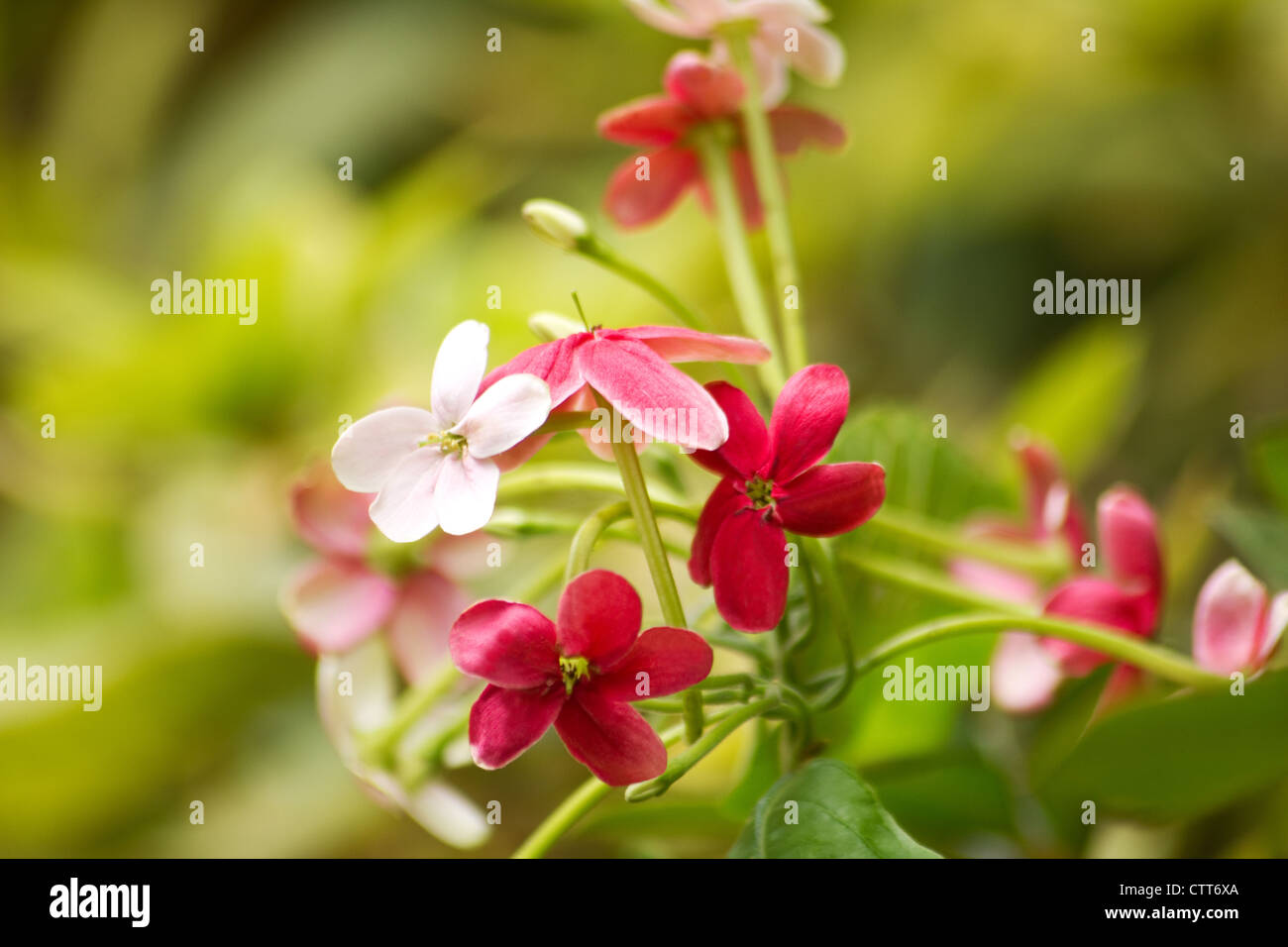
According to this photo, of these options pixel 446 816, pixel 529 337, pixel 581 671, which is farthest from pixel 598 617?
pixel 529 337

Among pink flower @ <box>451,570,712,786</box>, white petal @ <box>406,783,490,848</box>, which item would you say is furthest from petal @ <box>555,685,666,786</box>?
white petal @ <box>406,783,490,848</box>

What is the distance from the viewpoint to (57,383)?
29.6 inches

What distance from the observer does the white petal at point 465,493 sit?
0.20m

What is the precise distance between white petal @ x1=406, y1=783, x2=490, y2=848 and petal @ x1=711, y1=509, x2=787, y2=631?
0.41 feet

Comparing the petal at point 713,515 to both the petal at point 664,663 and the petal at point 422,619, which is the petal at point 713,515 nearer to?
the petal at point 664,663

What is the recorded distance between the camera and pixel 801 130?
34 cm

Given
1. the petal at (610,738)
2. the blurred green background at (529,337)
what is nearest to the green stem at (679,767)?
the petal at (610,738)

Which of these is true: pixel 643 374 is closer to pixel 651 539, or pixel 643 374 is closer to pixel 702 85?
pixel 651 539

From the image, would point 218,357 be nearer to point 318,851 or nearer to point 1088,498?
point 318,851

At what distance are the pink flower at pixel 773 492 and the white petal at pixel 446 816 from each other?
0.13 metres

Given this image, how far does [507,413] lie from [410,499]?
0.03m

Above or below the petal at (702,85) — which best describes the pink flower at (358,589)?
below

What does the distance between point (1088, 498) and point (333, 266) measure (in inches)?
26.7
